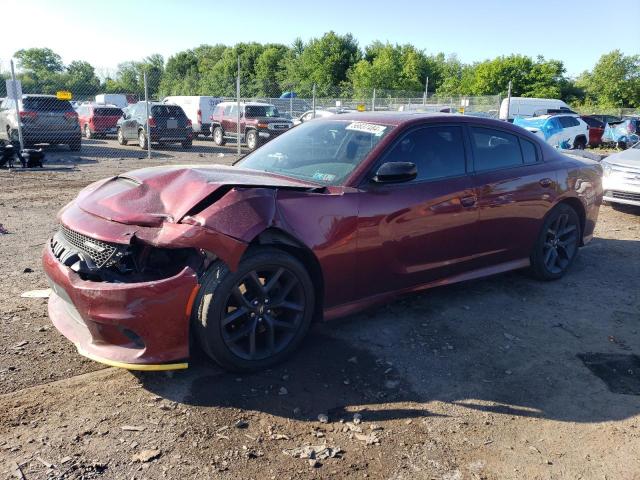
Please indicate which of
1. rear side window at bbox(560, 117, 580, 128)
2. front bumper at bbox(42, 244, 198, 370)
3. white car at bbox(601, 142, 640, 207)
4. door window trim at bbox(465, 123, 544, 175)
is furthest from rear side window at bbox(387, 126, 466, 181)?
rear side window at bbox(560, 117, 580, 128)

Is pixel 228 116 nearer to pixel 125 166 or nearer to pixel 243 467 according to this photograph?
pixel 125 166

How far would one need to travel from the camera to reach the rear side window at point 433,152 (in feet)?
13.9

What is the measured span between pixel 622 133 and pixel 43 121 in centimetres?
2397

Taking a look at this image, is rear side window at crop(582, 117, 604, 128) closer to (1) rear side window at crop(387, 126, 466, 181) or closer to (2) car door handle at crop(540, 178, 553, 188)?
(2) car door handle at crop(540, 178, 553, 188)

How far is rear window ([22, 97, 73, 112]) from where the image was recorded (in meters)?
15.6

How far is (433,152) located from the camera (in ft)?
14.6

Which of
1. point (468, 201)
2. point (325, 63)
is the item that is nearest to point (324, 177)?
point (468, 201)

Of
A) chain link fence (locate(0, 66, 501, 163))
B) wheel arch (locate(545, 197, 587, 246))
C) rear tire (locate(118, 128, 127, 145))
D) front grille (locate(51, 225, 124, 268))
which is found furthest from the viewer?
rear tire (locate(118, 128, 127, 145))

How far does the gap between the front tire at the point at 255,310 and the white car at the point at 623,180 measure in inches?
287

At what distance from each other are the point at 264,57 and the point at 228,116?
53.9 meters

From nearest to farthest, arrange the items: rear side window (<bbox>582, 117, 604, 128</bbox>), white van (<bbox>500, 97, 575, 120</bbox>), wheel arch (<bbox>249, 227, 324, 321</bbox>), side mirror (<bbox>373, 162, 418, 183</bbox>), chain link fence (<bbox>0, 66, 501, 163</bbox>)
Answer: wheel arch (<bbox>249, 227, 324, 321</bbox>) → side mirror (<bbox>373, 162, 418, 183</bbox>) → chain link fence (<bbox>0, 66, 501, 163</bbox>) → rear side window (<bbox>582, 117, 604, 128</bbox>) → white van (<bbox>500, 97, 575, 120</bbox>)

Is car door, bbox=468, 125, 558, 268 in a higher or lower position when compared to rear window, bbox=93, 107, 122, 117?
higher

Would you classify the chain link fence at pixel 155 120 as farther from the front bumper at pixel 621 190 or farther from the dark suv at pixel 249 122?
the front bumper at pixel 621 190

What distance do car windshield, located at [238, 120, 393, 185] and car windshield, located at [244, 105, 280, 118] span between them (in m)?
16.1
